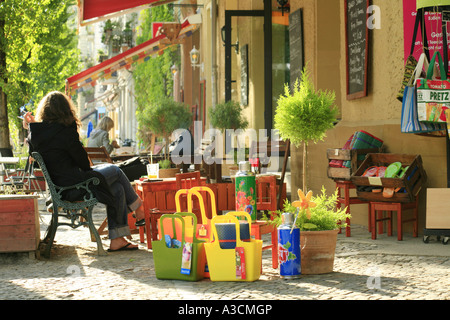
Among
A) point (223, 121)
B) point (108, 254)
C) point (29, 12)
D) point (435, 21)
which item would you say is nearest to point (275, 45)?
point (223, 121)

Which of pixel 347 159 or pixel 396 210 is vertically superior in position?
pixel 347 159

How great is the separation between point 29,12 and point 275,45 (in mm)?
5309

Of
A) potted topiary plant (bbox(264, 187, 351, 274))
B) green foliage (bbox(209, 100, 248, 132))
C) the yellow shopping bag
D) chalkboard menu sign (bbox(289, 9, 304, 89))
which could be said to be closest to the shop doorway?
green foliage (bbox(209, 100, 248, 132))

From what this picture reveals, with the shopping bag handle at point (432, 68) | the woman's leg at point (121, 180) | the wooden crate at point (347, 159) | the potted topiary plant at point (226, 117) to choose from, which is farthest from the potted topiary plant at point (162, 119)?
the shopping bag handle at point (432, 68)

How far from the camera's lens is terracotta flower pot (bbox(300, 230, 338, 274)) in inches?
233

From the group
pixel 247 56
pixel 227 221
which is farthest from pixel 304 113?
pixel 247 56

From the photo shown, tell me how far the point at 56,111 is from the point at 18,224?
115 cm

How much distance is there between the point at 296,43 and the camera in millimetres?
12234

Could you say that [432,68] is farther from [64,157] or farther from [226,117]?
[226,117]

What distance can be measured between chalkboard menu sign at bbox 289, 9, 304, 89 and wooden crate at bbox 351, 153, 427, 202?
388cm

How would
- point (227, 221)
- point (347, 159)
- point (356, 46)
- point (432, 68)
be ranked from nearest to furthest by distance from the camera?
point (227, 221)
point (432, 68)
point (347, 159)
point (356, 46)

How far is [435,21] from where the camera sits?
7.96 metres

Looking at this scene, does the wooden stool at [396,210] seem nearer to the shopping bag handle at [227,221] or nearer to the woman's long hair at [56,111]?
the shopping bag handle at [227,221]
